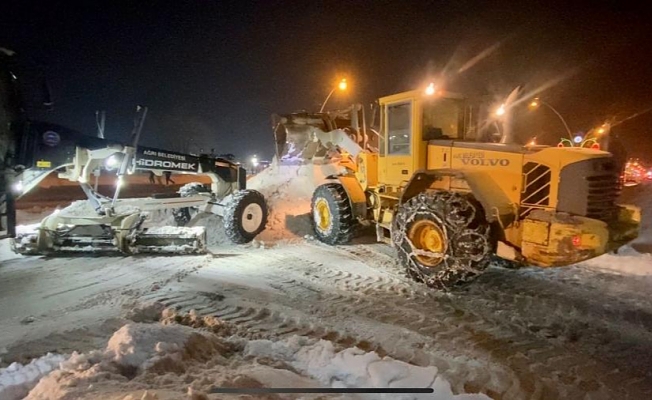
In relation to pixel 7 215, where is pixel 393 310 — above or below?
below

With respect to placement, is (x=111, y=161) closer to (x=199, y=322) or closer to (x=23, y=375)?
(x=199, y=322)

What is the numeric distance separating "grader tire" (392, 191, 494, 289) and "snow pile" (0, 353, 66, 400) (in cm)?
481

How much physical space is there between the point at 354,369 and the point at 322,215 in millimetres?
6949

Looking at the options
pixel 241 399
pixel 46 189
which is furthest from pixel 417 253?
pixel 46 189

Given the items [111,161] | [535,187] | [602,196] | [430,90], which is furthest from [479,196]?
[111,161]

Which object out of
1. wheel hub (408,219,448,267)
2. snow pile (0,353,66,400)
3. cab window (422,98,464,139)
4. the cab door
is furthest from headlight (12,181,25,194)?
cab window (422,98,464,139)

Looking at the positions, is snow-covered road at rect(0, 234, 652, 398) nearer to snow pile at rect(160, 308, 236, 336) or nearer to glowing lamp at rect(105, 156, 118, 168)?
snow pile at rect(160, 308, 236, 336)

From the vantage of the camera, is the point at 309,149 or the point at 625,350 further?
the point at 309,149

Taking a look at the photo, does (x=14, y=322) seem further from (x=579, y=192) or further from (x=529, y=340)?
(x=579, y=192)

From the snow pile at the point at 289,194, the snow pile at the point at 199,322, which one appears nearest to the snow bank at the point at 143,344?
the snow pile at the point at 199,322

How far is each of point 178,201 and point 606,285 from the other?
26.1ft

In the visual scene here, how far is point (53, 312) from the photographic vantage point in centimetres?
604

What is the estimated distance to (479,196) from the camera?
7.04 metres

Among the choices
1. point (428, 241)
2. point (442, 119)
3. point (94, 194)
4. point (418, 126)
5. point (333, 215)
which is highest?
point (442, 119)
